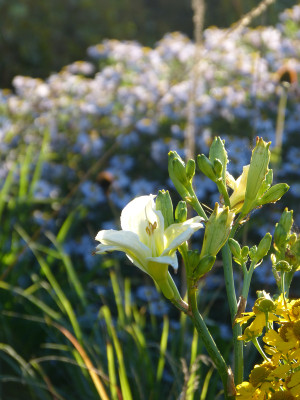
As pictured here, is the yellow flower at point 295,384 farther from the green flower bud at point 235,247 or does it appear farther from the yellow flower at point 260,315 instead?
the green flower bud at point 235,247

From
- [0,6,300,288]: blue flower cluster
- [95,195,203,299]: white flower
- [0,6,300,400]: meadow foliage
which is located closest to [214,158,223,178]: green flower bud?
[95,195,203,299]: white flower

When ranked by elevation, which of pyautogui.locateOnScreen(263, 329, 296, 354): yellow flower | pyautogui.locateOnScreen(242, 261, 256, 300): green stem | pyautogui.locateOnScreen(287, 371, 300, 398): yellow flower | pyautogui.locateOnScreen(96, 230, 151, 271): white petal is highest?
pyautogui.locateOnScreen(96, 230, 151, 271): white petal

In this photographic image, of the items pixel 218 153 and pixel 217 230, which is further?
pixel 218 153

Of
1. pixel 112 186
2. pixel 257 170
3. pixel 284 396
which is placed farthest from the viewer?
pixel 112 186

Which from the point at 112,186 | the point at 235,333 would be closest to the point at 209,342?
the point at 235,333

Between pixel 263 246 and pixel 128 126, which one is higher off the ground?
pixel 128 126

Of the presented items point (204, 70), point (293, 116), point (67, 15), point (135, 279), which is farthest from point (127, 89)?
point (67, 15)

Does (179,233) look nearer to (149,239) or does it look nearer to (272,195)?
(149,239)

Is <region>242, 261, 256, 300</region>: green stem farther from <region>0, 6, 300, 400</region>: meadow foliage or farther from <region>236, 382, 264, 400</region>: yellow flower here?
<region>0, 6, 300, 400</region>: meadow foliage
